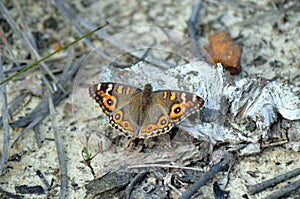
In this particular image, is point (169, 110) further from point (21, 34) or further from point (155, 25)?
point (21, 34)

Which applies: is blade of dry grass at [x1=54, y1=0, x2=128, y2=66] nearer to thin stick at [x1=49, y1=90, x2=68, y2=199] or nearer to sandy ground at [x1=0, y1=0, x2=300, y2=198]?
sandy ground at [x1=0, y1=0, x2=300, y2=198]

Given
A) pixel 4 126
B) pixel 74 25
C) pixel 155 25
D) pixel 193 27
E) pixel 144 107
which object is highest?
pixel 74 25

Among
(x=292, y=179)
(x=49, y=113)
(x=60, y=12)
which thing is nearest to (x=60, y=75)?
(x=49, y=113)

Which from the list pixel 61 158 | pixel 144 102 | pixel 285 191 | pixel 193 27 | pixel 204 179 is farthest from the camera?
pixel 193 27

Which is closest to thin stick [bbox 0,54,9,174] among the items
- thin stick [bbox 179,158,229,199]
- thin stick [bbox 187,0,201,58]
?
thin stick [bbox 179,158,229,199]

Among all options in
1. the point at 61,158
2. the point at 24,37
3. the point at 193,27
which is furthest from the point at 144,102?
the point at 24,37

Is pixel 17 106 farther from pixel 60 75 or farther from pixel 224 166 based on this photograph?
pixel 224 166
